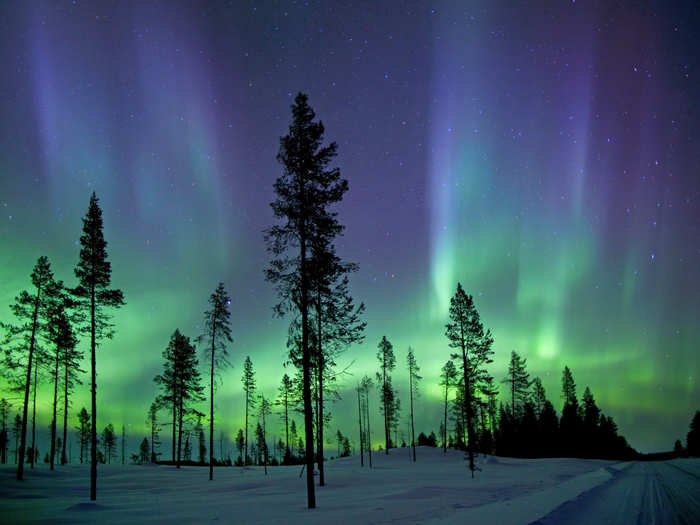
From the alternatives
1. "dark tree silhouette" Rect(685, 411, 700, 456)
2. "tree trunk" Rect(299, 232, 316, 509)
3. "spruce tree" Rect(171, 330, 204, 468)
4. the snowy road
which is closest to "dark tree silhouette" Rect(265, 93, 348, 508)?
"tree trunk" Rect(299, 232, 316, 509)

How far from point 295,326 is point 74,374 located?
32931mm

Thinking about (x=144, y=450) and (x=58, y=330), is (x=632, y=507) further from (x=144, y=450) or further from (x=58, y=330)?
(x=144, y=450)

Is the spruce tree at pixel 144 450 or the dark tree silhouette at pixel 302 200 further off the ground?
the dark tree silhouette at pixel 302 200

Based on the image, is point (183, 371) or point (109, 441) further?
point (109, 441)

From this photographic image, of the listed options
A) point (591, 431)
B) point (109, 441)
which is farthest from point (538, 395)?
point (109, 441)

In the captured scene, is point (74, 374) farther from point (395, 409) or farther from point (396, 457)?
point (395, 409)

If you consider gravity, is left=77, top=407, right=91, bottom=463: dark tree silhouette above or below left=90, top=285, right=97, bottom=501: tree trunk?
below

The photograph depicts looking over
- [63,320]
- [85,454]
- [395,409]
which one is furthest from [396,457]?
[85,454]

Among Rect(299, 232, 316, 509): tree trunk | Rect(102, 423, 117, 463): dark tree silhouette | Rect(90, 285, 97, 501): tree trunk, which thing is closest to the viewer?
Rect(299, 232, 316, 509): tree trunk

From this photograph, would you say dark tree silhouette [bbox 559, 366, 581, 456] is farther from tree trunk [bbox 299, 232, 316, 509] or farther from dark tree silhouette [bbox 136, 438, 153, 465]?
dark tree silhouette [bbox 136, 438, 153, 465]

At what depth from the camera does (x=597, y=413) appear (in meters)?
72.8

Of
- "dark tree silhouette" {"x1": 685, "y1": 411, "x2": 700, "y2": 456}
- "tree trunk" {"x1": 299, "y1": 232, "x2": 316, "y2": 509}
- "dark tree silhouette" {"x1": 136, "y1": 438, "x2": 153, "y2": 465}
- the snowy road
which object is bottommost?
"dark tree silhouette" {"x1": 136, "y1": 438, "x2": 153, "y2": 465}

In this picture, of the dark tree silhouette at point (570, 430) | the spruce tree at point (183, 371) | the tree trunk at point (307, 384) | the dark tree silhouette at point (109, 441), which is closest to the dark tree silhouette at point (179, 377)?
the spruce tree at point (183, 371)

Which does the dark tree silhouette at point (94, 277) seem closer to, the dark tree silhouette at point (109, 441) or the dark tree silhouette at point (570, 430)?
the dark tree silhouette at point (570, 430)
